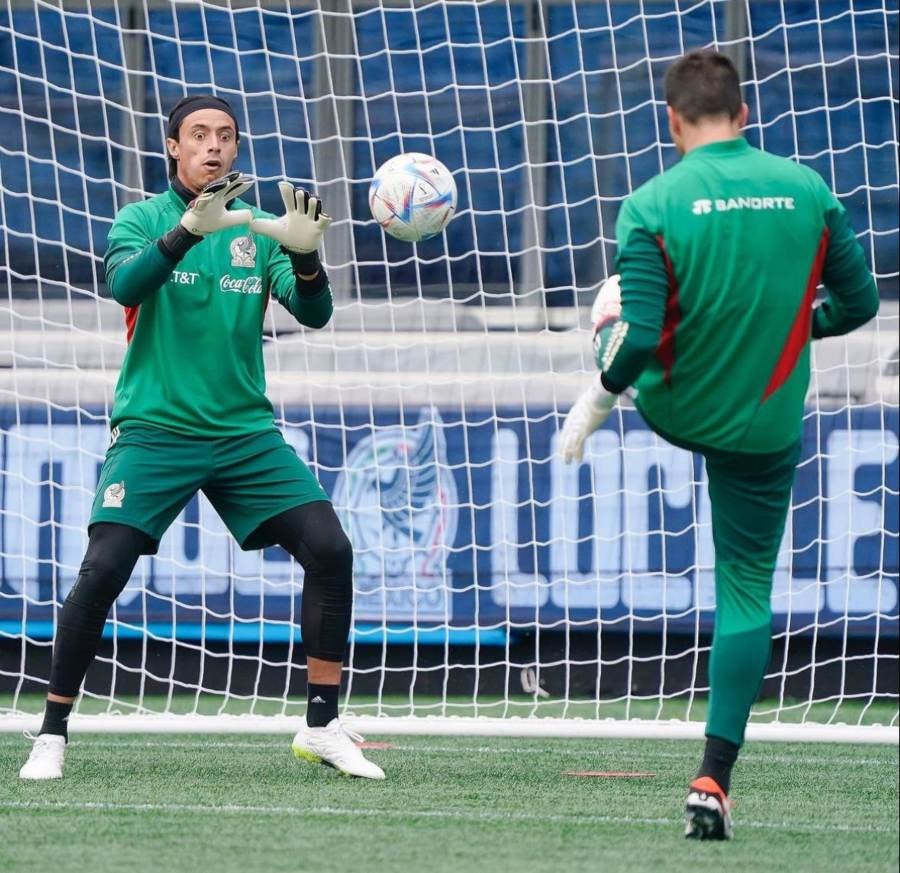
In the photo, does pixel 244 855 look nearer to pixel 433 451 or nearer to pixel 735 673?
pixel 735 673

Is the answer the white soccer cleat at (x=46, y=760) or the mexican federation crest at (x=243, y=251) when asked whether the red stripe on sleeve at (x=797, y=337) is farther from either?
the white soccer cleat at (x=46, y=760)

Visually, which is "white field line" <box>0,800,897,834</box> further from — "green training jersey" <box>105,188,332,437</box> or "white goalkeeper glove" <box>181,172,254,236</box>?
"white goalkeeper glove" <box>181,172,254,236</box>

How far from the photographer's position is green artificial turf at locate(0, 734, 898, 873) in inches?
146

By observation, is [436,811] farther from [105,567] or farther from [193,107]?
[193,107]

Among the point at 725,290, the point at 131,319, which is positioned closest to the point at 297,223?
the point at 131,319

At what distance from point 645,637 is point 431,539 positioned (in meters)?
1.01

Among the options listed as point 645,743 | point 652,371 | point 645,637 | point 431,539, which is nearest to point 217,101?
point 652,371

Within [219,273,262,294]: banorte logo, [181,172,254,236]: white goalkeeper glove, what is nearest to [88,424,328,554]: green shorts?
[219,273,262,294]: banorte logo

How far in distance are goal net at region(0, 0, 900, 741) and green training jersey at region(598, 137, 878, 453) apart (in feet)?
11.5

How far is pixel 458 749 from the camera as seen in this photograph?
19.6 ft

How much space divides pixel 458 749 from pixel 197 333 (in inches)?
70.8

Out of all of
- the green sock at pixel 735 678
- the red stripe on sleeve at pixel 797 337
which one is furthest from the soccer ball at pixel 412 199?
the green sock at pixel 735 678

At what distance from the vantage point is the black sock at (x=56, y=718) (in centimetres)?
491

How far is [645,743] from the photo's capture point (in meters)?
6.24
